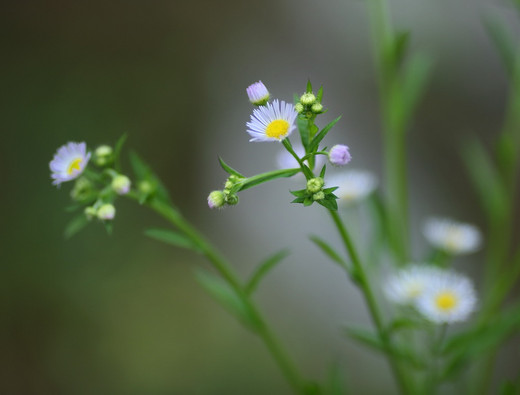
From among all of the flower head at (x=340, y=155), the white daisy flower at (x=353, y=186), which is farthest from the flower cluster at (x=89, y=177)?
the white daisy flower at (x=353, y=186)

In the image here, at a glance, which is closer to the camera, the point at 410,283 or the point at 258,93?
the point at 258,93

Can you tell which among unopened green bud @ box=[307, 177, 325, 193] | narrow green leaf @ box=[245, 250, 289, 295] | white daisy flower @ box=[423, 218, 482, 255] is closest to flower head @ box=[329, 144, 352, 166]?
unopened green bud @ box=[307, 177, 325, 193]

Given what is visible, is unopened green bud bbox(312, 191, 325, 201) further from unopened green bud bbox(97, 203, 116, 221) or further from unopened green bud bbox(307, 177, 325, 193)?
unopened green bud bbox(97, 203, 116, 221)

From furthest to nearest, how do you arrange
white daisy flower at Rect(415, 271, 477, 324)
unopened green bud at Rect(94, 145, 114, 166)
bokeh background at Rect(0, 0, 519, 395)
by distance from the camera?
1. bokeh background at Rect(0, 0, 519, 395)
2. white daisy flower at Rect(415, 271, 477, 324)
3. unopened green bud at Rect(94, 145, 114, 166)

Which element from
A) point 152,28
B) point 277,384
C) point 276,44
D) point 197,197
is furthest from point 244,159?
point 277,384

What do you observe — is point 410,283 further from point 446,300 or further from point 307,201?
point 307,201

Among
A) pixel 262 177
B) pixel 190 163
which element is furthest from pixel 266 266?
pixel 190 163

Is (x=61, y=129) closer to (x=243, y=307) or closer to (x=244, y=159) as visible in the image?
(x=244, y=159)
